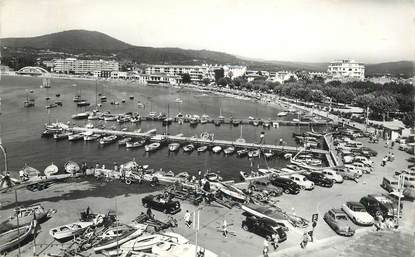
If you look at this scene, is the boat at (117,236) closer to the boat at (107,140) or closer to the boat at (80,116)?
the boat at (107,140)

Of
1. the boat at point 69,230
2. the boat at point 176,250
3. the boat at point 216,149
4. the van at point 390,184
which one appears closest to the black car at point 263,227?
the boat at point 176,250

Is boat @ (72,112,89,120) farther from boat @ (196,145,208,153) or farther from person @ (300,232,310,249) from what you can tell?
person @ (300,232,310,249)

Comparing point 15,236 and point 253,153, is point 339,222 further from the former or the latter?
point 253,153

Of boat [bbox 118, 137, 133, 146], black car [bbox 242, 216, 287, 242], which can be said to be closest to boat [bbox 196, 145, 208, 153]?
boat [bbox 118, 137, 133, 146]

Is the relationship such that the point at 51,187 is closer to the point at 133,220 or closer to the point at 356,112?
the point at 133,220

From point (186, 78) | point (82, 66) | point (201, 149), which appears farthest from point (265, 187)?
point (82, 66)

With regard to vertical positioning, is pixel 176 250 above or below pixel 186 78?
below
